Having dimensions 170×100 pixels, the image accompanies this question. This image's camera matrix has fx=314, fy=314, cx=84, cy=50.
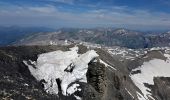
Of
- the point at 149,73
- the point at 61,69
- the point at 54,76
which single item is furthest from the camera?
the point at 149,73

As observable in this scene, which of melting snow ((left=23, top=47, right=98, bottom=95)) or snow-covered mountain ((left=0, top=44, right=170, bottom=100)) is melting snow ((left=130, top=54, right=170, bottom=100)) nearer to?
snow-covered mountain ((left=0, top=44, right=170, bottom=100))

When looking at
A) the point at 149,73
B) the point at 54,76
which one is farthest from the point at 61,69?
the point at 149,73

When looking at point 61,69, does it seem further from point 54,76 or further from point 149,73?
point 149,73

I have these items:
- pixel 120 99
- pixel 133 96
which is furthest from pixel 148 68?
pixel 120 99

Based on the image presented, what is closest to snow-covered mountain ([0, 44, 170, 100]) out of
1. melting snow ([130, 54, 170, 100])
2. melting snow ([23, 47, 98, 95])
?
melting snow ([23, 47, 98, 95])

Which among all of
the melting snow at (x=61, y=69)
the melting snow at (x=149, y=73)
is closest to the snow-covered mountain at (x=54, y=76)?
the melting snow at (x=61, y=69)

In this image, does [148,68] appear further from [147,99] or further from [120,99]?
[120,99]
